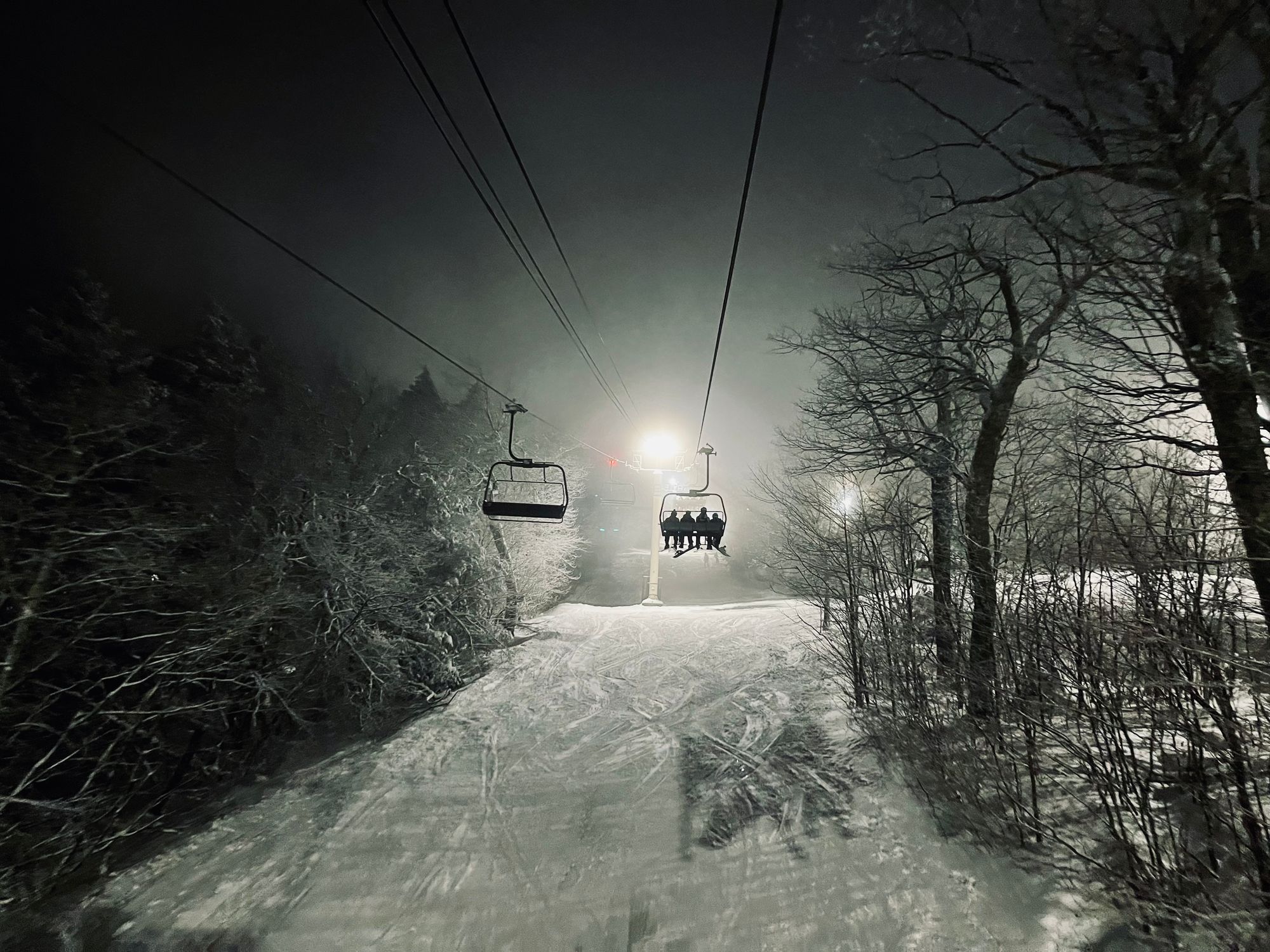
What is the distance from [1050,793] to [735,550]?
29798 mm

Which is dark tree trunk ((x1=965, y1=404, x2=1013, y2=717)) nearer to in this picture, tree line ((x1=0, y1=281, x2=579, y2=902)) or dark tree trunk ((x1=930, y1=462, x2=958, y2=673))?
dark tree trunk ((x1=930, y1=462, x2=958, y2=673))

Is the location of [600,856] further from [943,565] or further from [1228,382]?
[1228,382]

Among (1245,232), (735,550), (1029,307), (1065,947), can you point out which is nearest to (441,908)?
(1065,947)

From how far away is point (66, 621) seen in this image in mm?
5824

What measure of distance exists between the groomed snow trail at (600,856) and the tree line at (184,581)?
152 cm

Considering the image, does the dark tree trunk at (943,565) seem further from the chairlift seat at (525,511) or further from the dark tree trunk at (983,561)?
the chairlift seat at (525,511)

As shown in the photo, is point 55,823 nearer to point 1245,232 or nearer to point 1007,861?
point 1007,861

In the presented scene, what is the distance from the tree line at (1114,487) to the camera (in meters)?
2.72

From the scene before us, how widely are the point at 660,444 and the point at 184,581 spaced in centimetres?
2275

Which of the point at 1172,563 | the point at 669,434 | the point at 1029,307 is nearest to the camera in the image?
the point at 1172,563

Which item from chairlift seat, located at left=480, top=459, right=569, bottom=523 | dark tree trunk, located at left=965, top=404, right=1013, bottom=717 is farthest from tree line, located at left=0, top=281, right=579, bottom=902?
dark tree trunk, located at left=965, top=404, right=1013, bottom=717

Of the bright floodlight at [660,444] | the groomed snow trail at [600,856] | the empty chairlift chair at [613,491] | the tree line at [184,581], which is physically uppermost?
the bright floodlight at [660,444]

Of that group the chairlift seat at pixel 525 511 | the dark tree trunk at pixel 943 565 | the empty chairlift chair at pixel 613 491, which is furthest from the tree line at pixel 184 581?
the empty chairlift chair at pixel 613 491

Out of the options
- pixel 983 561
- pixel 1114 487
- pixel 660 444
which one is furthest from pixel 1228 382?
pixel 660 444
